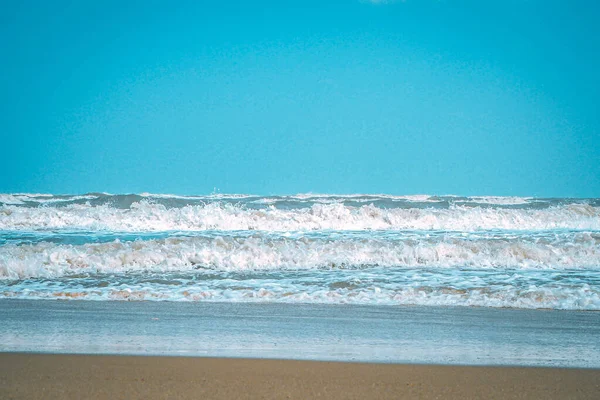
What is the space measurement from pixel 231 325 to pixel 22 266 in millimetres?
5168

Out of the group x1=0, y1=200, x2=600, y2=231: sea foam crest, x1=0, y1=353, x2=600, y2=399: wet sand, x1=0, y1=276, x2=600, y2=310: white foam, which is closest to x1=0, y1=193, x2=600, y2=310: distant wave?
x1=0, y1=276, x2=600, y2=310: white foam

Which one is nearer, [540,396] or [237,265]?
[540,396]

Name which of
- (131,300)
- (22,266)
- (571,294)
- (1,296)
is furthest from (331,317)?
(22,266)

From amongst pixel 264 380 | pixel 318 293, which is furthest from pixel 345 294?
pixel 264 380

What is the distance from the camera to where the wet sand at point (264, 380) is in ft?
11.1

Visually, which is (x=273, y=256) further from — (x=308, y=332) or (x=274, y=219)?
(x=274, y=219)

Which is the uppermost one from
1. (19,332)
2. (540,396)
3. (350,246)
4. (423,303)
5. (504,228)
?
(504,228)

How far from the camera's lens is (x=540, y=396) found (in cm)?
341

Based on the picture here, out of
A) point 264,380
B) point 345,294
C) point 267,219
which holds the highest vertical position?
point 267,219

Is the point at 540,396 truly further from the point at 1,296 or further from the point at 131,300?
the point at 1,296

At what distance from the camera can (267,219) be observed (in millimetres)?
19062

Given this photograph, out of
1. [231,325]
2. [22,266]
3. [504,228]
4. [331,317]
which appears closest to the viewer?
[231,325]

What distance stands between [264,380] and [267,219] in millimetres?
15420

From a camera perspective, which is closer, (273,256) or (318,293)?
(318,293)
